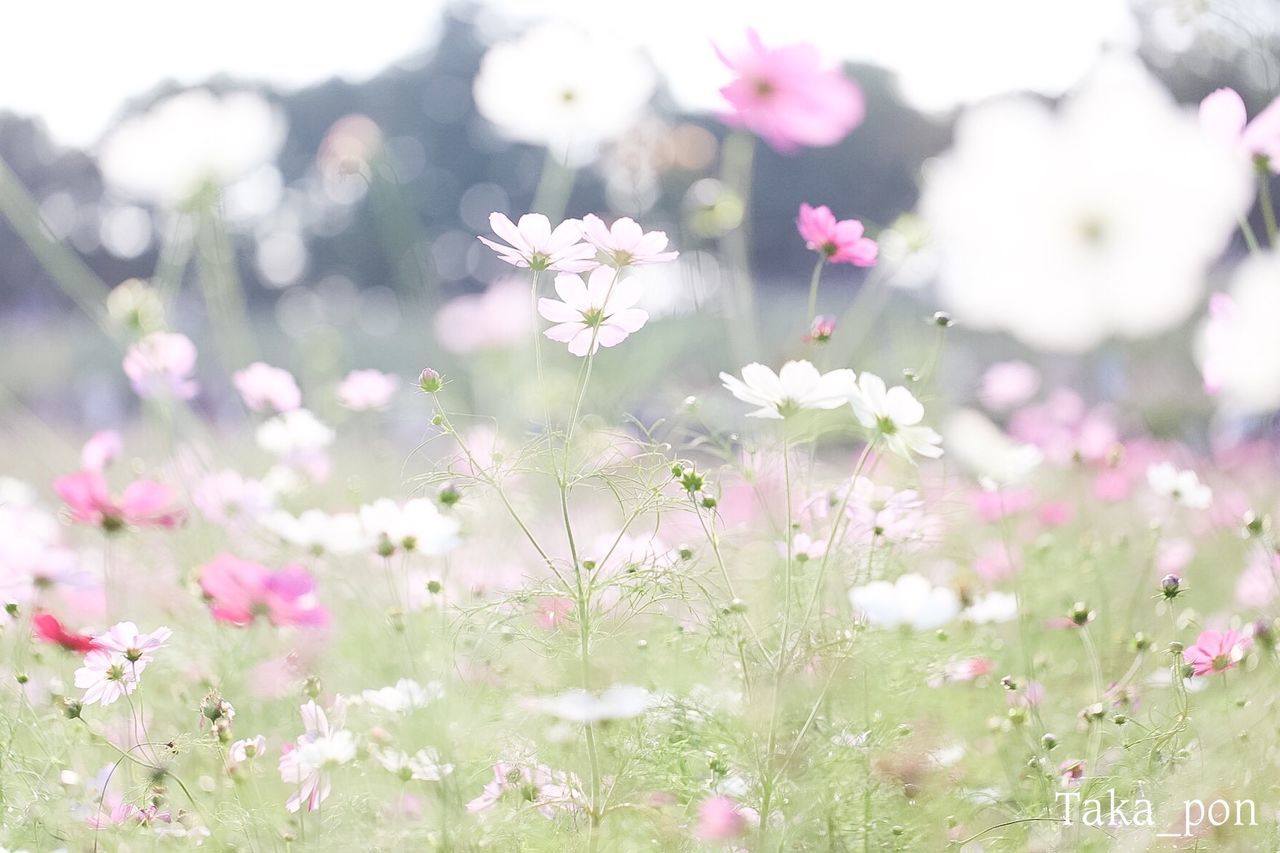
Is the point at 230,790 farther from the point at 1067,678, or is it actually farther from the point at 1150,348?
the point at 1150,348

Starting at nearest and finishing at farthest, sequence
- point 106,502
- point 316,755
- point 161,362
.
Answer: point 316,755 < point 106,502 < point 161,362

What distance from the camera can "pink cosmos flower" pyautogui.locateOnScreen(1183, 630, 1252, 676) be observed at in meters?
0.76

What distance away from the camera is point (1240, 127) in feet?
2.59

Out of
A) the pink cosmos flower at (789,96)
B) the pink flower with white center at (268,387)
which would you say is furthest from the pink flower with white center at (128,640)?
the pink cosmos flower at (789,96)

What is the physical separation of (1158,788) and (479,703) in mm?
477

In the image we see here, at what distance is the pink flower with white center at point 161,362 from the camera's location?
3.93 feet

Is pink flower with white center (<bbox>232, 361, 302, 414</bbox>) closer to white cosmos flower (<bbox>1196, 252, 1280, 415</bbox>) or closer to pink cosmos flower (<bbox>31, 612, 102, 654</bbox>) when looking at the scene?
pink cosmos flower (<bbox>31, 612, 102, 654</bbox>)

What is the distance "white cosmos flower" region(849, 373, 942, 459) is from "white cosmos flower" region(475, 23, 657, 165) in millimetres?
595

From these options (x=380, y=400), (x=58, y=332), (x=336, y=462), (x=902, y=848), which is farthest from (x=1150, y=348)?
(x=58, y=332)

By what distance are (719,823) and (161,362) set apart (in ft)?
2.86

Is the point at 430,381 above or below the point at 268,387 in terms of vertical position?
above

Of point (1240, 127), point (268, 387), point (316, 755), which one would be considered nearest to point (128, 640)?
point (316, 755)

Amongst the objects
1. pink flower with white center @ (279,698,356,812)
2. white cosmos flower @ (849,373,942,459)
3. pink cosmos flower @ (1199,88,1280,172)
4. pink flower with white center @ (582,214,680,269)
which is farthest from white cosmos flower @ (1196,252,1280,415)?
pink flower with white center @ (279,698,356,812)

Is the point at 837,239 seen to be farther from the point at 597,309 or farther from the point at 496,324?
the point at 496,324
